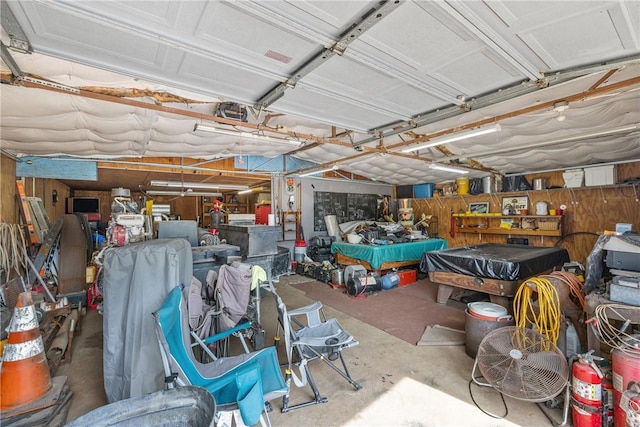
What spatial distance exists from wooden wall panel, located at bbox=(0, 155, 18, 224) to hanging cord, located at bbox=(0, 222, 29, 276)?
21 cm

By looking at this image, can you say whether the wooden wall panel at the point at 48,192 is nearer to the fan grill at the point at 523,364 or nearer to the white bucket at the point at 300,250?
the white bucket at the point at 300,250

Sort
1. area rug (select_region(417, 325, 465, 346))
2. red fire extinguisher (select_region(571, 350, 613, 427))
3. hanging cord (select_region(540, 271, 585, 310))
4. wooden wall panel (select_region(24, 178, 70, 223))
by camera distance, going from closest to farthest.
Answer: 1. red fire extinguisher (select_region(571, 350, 613, 427))
2. hanging cord (select_region(540, 271, 585, 310))
3. area rug (select_region(417, 325, 465, 346))
4. wooden wall panel (select_region(24, 178, 70, 223))

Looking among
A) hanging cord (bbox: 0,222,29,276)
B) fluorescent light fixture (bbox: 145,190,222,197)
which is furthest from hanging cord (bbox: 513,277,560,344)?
fluorescent light fixture (bbox: 145,190,222,197)

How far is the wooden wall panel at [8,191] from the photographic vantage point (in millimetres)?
3991

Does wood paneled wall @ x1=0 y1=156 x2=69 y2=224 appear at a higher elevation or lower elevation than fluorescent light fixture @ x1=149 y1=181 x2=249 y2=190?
lower

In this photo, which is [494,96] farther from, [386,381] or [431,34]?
[386,381]

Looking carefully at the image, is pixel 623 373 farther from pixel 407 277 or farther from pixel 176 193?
pixel 176 193

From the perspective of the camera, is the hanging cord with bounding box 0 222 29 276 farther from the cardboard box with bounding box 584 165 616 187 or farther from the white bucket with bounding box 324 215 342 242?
the cardboard box with bounding box 584 165 616 187

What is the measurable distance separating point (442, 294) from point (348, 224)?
12.1 feet

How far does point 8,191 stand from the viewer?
4.27m

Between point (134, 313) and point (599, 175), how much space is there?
8.42m

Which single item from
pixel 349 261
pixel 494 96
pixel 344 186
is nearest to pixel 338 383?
pixel 494 96

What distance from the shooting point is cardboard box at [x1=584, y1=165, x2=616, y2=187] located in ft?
19.1

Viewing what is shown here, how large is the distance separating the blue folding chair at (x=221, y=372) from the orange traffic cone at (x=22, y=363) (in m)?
1.22
